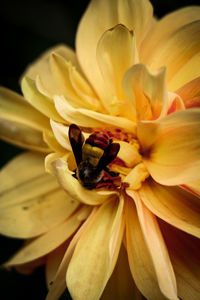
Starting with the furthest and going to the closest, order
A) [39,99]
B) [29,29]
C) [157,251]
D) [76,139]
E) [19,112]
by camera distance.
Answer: [29,29], [19,112], [39,99], [76,139], [157,251]

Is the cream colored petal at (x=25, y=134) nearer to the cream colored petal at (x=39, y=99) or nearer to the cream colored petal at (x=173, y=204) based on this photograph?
the cream colored petal at (x=39, y=99)

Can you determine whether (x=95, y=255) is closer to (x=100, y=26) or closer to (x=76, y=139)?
(x=76, y=139)

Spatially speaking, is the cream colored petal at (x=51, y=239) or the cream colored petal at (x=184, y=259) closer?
the cream colored petal at (x=184, y=259)

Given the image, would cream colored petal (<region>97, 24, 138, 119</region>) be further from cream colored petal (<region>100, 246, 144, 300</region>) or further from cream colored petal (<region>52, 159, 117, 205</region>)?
cream colored petal (<region>100, 246, 144, 300</region>)

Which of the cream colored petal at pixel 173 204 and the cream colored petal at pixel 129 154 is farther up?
the cream colored petal at pixel 129 154

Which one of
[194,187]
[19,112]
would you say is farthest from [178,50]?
[19,112]

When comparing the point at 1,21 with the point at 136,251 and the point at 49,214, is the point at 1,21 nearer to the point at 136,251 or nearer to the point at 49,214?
the point at 49,214

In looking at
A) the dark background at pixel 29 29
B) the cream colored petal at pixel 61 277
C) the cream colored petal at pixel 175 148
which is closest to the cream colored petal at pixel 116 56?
the cream colored petal at pixel 175 148

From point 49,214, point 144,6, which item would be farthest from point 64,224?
point 144,6

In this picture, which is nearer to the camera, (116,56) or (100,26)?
(116,56)
